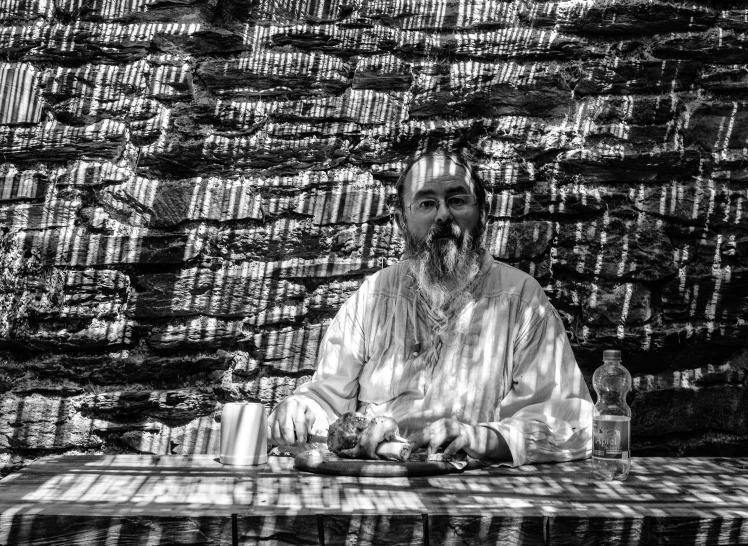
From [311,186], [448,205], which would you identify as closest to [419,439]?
[448,205]

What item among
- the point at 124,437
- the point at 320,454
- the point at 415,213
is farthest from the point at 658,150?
the point at 124,437

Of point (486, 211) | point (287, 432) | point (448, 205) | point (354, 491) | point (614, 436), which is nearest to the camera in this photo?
point (354, 491)

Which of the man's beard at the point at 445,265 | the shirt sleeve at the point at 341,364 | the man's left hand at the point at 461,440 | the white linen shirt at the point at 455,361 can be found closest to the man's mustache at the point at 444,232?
the man's beard at the point at 445,265

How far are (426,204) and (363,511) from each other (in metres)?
1.66

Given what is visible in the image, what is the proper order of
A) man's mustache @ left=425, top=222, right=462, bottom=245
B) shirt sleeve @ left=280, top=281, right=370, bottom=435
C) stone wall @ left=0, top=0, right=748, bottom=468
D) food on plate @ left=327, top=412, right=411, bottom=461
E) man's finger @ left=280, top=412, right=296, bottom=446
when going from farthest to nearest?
stone wall @ left=0, top=0, right=748, bottom=468, man's mustache @ left=425, top=222, right=462, bottom=245, shirt sleeve @ left=280, top=281, right=370, bottom=435, man's finger @ left=280, top=412, right=296, bottom=446, food on plate @ left=327, top=412, right=411, bottom=461

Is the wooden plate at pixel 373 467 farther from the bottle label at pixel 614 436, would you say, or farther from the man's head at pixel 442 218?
the man's head at pixel 442 218

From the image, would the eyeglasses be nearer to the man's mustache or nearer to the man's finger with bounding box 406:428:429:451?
the man's mustache

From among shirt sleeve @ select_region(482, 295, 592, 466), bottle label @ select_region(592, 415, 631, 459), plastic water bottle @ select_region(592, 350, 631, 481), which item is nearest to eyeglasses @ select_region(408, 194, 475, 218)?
shirt sleeve @ select_region(482, 295, 592, 466)

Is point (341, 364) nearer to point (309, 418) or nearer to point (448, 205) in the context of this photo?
point (309, 418)

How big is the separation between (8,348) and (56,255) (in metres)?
0.43

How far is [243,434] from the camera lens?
2318mm

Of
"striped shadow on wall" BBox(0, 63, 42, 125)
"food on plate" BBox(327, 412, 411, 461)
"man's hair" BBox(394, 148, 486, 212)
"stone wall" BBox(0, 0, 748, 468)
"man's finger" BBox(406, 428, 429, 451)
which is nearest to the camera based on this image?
"food on plate" BBox(327, 412, 411, 461)

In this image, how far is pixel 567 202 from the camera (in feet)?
11.3

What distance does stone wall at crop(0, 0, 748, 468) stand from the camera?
3.37 m
